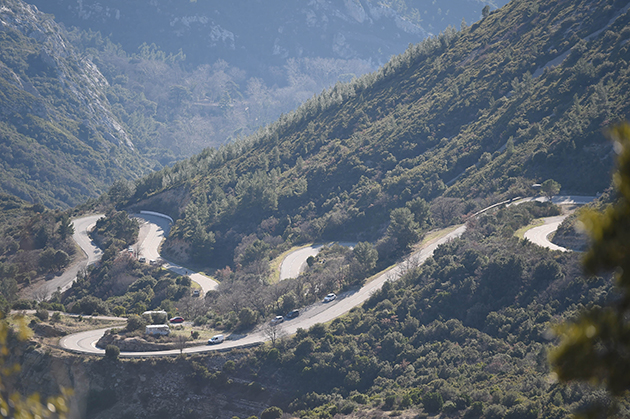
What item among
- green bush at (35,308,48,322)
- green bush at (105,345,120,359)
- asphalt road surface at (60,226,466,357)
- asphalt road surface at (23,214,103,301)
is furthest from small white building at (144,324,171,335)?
asphalt road surface at (23,214,103,301)

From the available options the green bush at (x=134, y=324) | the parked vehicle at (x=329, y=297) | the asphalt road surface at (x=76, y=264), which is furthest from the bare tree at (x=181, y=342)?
the asphalt road surface at (x=76, y=264)

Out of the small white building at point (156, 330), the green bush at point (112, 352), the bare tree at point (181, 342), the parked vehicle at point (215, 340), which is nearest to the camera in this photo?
the green bush at point (112, 352)

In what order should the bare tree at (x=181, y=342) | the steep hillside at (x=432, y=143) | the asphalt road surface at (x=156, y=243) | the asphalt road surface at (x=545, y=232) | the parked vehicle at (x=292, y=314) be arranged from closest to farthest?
the bare tree at (x=181, y=342) → the asphalt road surface at (x=545, y=232) → the parked vehicle at (x=292, y=314) → the steep hillside at (x=432, y=143) → the asphalt road surface at (x=156, y=243)

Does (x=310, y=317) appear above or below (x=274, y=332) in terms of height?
above

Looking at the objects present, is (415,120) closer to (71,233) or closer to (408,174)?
(408,174)

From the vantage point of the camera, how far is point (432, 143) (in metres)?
101

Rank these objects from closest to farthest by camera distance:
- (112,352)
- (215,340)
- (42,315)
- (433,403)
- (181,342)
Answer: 1. (433,403)
2. (112,352)
3. (181,342)
4. (215,340)
5. (42,315)

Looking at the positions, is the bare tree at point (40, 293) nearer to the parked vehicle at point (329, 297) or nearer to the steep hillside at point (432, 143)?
the steep hillside at point (432, 143)

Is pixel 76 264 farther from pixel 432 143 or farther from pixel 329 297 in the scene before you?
pixel 432 143

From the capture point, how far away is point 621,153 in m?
7.24

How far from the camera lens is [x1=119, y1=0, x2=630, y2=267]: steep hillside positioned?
2958 inches

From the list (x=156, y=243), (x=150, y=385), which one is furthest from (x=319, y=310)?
(x=156, y=243)

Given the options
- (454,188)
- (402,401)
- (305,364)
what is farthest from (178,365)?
(454,188)

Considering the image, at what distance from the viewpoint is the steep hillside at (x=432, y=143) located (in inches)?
2958
